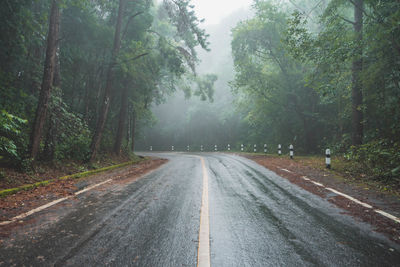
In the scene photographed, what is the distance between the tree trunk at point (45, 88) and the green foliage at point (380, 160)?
10641mm

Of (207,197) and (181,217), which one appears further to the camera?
(207,197)

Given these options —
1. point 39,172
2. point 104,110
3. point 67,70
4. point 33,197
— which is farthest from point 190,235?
point 67,70

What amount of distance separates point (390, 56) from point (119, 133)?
571 inches

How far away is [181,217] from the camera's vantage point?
Result: 366 centimetres

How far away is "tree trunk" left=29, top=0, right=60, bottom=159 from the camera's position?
7395mm

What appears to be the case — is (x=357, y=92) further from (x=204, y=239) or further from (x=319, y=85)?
(x=204, y=239)

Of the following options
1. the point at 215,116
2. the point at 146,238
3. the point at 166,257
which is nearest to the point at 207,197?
the point at 146,238

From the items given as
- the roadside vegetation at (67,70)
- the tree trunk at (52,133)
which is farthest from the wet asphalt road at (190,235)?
the tree trunk at (52,133)

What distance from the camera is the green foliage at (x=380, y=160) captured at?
6.57 m

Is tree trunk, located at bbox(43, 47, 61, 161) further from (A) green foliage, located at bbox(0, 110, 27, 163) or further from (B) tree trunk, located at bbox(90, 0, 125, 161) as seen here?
(B) tree trunk, located at bbox(90, 0, 125, 161)

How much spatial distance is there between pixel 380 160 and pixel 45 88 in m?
11.5

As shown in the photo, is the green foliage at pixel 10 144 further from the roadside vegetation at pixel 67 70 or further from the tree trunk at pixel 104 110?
the tree trunk at pixel 104 110

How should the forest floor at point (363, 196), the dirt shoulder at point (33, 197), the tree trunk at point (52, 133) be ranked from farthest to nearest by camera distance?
the tree trunk at point (52, 133), the dirt shoulder at point (33, 197), the forest floor at point (363, 196)

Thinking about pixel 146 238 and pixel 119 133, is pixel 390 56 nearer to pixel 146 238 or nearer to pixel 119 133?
pixel 146 238
